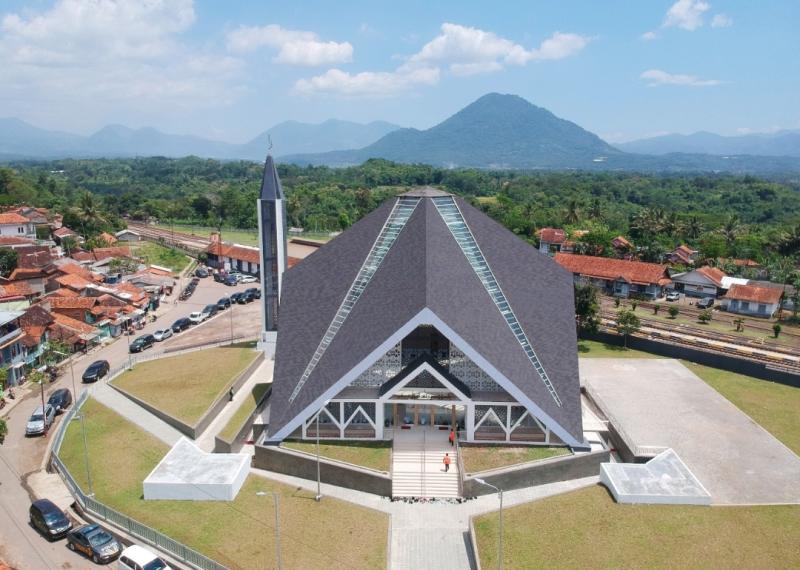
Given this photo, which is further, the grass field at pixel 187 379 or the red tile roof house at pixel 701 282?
the red tile roof house at pixel 701 282

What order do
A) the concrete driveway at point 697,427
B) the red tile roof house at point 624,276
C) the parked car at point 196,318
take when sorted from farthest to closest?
the red tile roof house at point 624,276 < the parked car at point 196,318 < the concrete driveway at point 697,427

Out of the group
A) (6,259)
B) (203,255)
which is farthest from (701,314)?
(6,259)

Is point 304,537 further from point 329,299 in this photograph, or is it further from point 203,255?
point 203,255

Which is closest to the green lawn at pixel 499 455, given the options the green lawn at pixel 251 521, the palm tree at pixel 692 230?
the green lawn at pixel 251 521

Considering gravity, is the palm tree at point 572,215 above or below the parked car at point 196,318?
above

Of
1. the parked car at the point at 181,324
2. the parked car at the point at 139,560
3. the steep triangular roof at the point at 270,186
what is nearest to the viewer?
the parked car at the point at 139,560

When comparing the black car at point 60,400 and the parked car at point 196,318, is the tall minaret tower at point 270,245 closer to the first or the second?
the black car at point 60,400

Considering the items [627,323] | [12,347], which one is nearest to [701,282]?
[627,323]
